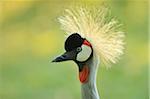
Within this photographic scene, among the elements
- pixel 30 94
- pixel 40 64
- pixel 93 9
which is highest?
pixel 93 9

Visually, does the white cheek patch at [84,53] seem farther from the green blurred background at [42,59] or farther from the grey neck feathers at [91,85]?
the green blurred background at [42,59]

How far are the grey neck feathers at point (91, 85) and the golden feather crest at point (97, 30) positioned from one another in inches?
1.3

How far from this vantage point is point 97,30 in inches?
61.2

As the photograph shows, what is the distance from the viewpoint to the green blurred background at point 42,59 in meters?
1.79

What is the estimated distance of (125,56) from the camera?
179 cm

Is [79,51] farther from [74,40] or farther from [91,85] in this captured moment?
[91,85]

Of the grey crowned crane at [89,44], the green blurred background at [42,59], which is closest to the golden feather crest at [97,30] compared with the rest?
the grey crowned crane at [89,44]

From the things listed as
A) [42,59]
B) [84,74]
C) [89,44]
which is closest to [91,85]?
[84,74]

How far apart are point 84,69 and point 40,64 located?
280 millimetres

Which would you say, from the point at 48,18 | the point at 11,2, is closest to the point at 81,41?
the point at 48,18

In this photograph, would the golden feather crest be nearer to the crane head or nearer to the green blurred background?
the crane head

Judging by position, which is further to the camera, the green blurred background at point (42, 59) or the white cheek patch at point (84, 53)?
the green blurred background at point (42, 59)

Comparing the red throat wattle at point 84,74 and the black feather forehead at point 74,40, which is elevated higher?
the black feather forehead at point 74,40

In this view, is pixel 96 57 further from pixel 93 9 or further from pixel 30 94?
pixel 30 94
